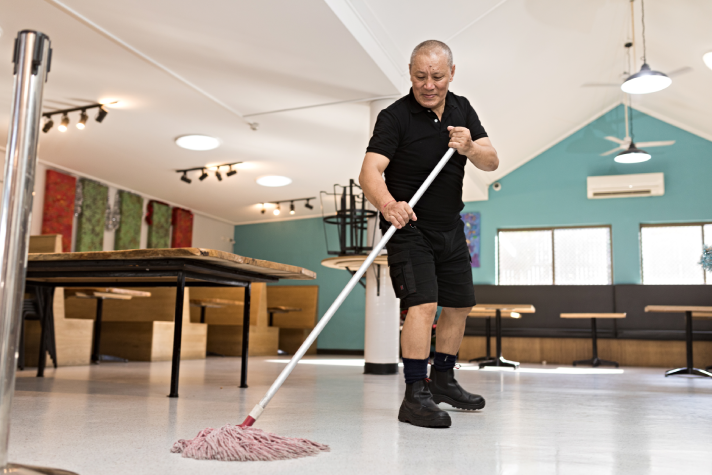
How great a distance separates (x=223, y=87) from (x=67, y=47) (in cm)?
131

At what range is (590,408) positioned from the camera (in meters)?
2.44

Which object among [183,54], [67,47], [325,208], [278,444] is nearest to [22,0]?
[67,47]

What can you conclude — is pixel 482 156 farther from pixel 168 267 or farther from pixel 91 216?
pixel 91 216

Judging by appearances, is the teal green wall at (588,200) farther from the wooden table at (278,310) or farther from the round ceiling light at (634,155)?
the round ceiling light at (634,155)

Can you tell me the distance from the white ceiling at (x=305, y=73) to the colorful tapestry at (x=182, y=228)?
1.90 ft

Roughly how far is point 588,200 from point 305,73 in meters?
5.72

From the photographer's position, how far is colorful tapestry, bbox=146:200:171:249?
366 inches

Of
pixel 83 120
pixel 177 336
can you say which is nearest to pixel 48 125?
pixel 83 120

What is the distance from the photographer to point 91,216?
817cm

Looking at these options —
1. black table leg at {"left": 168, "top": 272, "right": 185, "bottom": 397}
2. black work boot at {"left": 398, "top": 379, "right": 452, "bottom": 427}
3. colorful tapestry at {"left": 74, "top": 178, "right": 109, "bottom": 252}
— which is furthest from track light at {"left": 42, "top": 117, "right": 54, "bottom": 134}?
black work boot at {"left": 398, "top": 379, "right": 452, "bottom": 427}

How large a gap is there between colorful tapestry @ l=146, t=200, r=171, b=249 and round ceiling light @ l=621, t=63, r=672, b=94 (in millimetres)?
7031

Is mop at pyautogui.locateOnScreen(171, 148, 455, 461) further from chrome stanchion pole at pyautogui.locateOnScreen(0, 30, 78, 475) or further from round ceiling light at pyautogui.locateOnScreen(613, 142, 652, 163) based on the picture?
round ceiling light at pyautogui.locateOnScreen(613, 142, 652, 163)

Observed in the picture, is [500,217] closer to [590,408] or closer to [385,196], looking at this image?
[590,408]

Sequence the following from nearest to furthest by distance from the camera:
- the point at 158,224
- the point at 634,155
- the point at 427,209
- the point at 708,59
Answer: the point at 427,209
the point at 708,59
the point at 634,155
the point at 158,224
